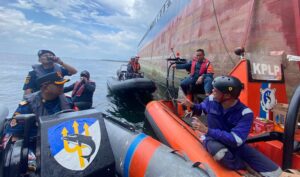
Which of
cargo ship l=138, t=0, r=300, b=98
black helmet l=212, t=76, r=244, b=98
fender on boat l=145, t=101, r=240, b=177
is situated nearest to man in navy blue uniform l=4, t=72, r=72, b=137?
fender on boat l=145, t=101, r=240, b=177

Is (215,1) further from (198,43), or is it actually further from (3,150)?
(3,150)

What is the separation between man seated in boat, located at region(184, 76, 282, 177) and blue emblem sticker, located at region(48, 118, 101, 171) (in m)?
1.00

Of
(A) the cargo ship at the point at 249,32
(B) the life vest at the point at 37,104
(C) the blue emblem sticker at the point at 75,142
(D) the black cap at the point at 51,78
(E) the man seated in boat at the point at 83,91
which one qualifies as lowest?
(E) the man seated in boat at the point at 83,91

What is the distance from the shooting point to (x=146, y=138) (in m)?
2.59

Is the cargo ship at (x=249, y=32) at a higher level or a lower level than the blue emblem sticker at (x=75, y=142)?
higher

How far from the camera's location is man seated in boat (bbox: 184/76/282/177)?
7.45 feet

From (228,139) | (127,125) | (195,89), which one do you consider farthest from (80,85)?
(228,139)

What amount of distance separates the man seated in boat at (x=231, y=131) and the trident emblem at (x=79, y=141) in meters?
1.03

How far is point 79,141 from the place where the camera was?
1927 mm

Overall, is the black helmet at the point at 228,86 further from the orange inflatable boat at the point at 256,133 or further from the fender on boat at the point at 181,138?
the fender on boat at the point at 181,138

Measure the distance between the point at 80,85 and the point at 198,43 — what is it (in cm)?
468

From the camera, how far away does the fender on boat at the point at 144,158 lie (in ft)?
6.31

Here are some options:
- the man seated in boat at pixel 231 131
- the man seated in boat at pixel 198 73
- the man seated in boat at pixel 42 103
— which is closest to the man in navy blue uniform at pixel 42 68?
the man seated in boat at pixel 42 103

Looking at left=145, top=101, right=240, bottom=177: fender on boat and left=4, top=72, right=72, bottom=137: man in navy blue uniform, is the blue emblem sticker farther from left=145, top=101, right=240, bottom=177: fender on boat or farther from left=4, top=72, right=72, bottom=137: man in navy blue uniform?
left=145, top=101, right=240, bottom=177: fender on boat
